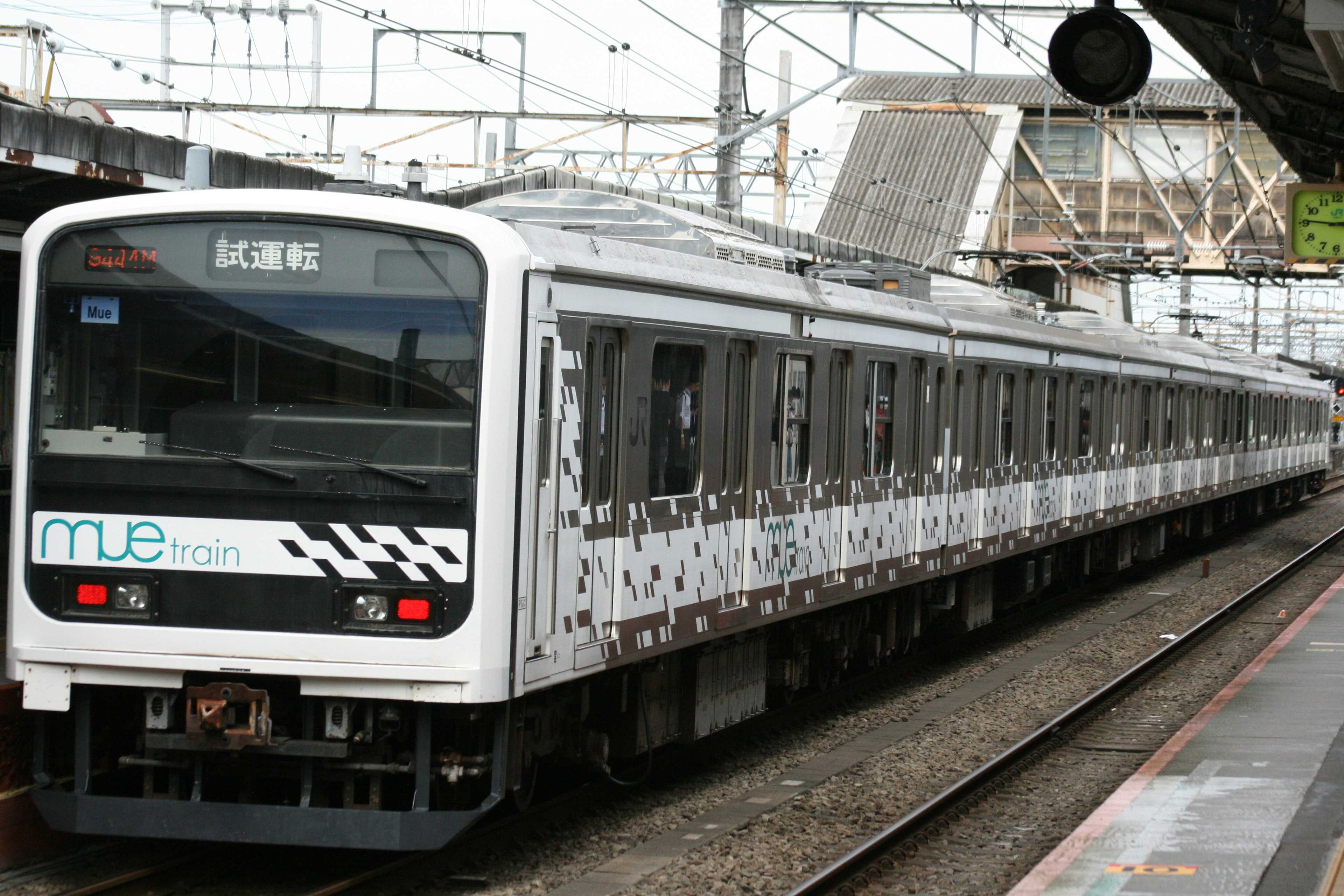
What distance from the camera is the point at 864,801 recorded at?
883 centimetres

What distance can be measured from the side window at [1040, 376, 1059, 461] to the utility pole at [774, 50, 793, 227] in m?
6.32

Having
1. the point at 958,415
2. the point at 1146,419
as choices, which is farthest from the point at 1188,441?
the point at 958,415

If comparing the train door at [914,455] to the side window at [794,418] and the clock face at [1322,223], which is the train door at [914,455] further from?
the clock face at [1322,223]

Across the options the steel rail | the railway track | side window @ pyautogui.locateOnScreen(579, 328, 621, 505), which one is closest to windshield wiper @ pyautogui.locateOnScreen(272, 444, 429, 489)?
side window @ pyautogui.locateOnScreen(579, 328, 621, 505)

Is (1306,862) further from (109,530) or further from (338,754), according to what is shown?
(109,530)

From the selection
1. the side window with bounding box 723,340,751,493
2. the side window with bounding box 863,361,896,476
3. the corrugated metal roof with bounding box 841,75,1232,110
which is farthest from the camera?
the corrugated metal roof with bounding box 841,75,1232,110

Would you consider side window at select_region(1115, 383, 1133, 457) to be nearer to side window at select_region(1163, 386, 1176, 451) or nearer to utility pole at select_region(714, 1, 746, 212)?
side window at select_region(1163, 386, 1176, 451)

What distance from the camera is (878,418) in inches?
447

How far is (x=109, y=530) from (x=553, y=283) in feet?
6.54

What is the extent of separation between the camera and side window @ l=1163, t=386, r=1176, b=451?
869 inches

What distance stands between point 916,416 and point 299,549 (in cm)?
662

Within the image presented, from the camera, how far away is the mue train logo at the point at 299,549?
6383 mm

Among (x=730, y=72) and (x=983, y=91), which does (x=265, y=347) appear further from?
(x=983, y=91)

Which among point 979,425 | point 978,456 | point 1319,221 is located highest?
point 1319,221
